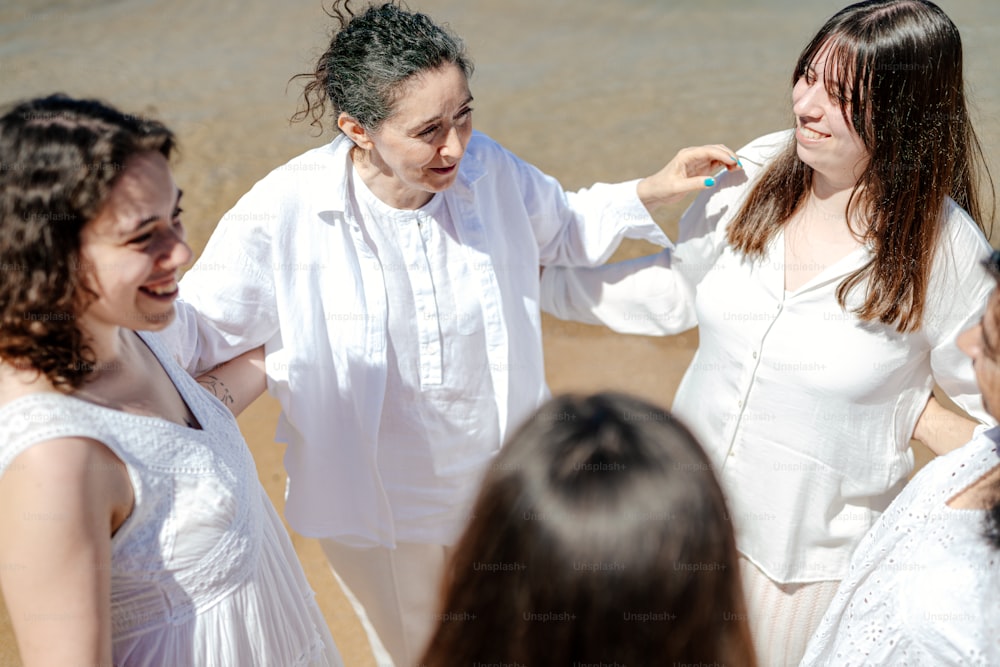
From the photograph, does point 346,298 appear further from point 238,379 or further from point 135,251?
point 135,251

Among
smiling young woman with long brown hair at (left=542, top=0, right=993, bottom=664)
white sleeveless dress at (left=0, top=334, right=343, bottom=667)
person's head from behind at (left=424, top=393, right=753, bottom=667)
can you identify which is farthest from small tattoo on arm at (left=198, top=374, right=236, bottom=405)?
person's head from behind at (left=424, top=393, right=753, bottom=667)

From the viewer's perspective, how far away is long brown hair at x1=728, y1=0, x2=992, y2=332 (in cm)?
197

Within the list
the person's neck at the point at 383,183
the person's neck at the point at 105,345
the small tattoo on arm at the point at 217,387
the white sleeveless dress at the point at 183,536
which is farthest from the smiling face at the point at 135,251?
→ the person's neck at the point at 383,183

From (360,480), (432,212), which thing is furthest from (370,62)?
(360,480)

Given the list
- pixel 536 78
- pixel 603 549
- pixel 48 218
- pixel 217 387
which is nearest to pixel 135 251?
pixel 48 218

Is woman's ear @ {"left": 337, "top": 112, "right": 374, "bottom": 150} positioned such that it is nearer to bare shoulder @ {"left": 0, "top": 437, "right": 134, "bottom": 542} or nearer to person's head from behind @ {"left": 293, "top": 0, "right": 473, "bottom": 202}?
person's head from behind @ {"left": 293, "top": 0, "right": 473, "bottom": 202}

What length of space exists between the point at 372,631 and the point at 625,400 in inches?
78.8

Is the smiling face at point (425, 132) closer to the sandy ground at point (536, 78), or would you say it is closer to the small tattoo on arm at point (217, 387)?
the small tattoo on arm at point (217, 387)

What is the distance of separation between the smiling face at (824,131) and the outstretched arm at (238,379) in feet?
4.52

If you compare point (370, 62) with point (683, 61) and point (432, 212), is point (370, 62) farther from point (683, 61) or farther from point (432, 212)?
point (683, 61)

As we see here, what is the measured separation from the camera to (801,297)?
7.04 ft

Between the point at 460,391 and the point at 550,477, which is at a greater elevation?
the point at 550,477

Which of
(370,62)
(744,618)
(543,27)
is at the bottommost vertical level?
(543,27)

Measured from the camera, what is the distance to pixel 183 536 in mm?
1567
